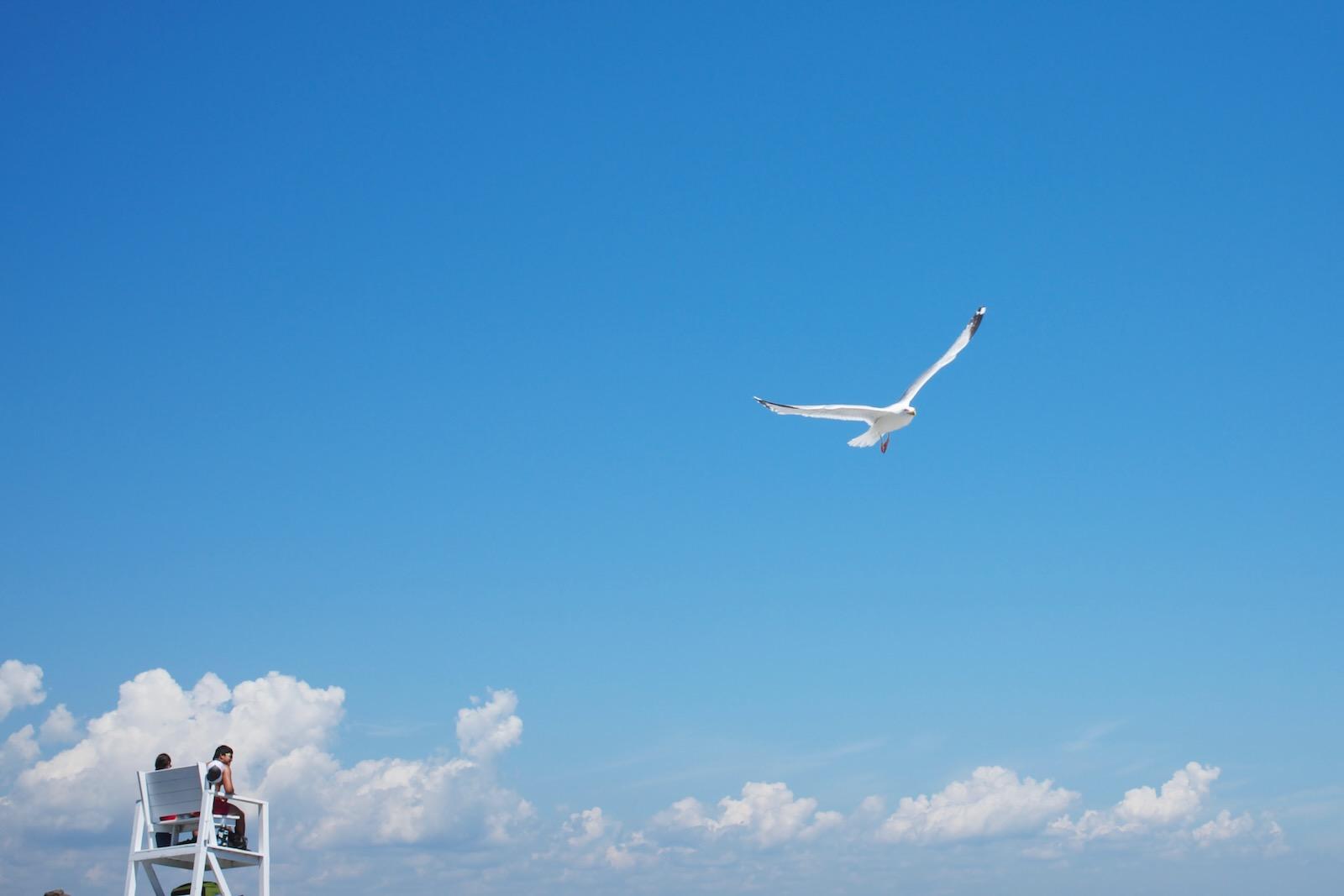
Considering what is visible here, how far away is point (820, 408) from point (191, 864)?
102 ft

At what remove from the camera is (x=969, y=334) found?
53344 millimetres

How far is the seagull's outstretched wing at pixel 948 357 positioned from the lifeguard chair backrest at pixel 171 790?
3466cm

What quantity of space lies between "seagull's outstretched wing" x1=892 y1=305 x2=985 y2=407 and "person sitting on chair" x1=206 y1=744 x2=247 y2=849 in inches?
1330

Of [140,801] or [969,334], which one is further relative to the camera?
[969,334]

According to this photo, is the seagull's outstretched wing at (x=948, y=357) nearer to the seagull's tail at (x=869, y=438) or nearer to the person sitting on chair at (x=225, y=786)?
the seagull's tail at (x=869, y=438)

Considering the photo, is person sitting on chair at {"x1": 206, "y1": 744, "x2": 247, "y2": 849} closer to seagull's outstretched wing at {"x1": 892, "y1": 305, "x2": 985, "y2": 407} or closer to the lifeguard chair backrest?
A: the lifeguard chair backrest

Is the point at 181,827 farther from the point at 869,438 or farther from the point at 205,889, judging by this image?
the point at 869,438

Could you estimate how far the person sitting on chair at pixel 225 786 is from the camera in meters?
21.4

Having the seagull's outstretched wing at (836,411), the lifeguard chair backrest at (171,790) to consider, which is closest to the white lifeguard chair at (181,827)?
the lifeguard chair backrest at (171,790)

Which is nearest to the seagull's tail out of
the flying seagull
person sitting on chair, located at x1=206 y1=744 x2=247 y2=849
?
the flying seagull

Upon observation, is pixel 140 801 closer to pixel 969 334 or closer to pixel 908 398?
pixel 908 398

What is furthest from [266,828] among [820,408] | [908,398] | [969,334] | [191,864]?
[969,334]

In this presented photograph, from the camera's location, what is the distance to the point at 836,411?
49.5 m

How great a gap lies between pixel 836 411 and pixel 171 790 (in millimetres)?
32811
